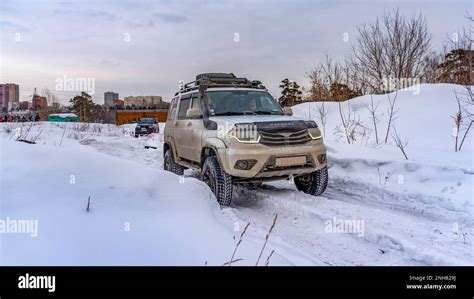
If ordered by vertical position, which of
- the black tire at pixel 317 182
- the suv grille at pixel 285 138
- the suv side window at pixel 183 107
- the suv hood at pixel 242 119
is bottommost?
the black tire at pixel 317 182

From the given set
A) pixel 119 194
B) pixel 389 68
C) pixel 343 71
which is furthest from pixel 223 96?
pixel 389 68

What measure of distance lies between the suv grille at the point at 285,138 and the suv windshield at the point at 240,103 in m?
1.09

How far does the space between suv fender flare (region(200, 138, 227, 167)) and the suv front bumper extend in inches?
1.9

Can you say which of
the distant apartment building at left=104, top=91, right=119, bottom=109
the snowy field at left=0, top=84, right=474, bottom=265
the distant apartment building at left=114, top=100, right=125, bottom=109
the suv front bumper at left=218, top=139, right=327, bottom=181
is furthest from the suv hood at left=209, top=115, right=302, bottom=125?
the distant apartment building at left=104, top=91, right=119, bottom=109

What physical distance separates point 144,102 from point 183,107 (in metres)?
51.5

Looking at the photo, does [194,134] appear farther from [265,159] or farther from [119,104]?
[119,104]

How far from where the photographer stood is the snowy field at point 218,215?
2516 millimetres

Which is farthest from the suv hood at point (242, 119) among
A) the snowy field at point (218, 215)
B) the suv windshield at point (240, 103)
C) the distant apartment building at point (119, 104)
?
the distant apartment building at point (119, 104)

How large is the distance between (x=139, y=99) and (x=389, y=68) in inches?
1888

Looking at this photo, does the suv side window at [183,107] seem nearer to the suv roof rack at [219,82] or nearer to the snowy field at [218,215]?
the suv roof rack at [219,82]

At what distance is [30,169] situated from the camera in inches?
131

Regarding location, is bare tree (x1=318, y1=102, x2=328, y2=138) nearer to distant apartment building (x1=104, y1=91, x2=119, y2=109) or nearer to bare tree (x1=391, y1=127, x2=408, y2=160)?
bare tree (x1=391, y1=127, x2=408, y2=160)
